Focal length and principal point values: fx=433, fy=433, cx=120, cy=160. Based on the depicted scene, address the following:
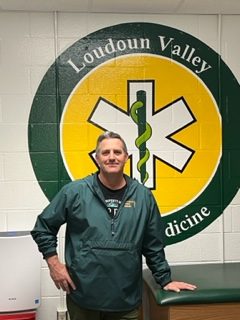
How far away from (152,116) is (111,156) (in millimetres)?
859

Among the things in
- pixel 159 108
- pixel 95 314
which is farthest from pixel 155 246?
pixel 159 108

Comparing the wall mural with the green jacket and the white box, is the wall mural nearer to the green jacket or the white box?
the white box

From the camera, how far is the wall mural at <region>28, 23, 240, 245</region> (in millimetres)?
3010

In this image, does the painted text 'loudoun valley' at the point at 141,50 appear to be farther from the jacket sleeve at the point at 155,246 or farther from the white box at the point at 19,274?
the white box at the point at 19,274

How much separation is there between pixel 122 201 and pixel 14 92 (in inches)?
46.6

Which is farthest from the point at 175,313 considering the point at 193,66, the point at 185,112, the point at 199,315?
the point at 193,66

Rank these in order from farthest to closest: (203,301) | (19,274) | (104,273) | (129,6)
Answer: (129,6)
(19,274)
(203,301)
(104,273)

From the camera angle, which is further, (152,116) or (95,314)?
(152,116)

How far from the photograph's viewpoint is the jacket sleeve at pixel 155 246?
7.94ft

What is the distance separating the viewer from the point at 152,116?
3.08 m

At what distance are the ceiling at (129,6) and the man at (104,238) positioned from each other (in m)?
1.03

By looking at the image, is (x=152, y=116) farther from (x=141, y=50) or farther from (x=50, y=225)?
(x=50, y=225)

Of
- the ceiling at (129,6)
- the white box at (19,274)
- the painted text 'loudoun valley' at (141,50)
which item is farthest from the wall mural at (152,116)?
the white box at (19,274)

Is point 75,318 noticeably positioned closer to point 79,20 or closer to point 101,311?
point 101,311
